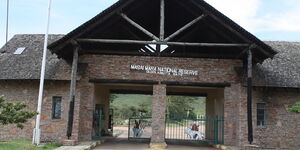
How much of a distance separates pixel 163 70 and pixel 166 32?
3.81m

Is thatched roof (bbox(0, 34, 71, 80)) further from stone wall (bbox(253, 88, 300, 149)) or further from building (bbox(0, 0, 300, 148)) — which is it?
stone wall (bbox(253, 88, 300, 149))

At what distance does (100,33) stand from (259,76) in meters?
8.24

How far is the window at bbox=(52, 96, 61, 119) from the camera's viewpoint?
17.8 metres

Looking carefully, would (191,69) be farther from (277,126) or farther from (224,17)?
(277,126)

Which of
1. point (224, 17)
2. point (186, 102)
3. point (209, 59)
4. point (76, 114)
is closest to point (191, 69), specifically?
point (209, 59)

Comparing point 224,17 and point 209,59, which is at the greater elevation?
point 224,17

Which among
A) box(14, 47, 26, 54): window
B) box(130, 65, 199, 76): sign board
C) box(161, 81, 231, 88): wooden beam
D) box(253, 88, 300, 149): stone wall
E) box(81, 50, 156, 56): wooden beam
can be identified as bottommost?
box(253, 88, 300, 149): stone wall

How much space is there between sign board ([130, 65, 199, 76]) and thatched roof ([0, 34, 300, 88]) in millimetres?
3226

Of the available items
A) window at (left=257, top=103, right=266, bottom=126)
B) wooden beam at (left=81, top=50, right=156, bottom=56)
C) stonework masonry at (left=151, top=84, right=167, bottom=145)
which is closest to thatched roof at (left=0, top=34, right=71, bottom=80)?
wooden beam at (left=81, top=50, right=156, bottom=56)

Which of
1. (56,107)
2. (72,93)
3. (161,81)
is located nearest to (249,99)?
(161,81)

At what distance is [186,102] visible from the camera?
55.3m

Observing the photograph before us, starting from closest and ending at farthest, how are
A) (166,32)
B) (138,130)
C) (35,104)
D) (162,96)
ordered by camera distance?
(162,96) → (35,104) → (166,32) → (138,130)

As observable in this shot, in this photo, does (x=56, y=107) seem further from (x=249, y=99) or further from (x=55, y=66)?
(x=249, y=99)

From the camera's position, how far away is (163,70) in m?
17.5
